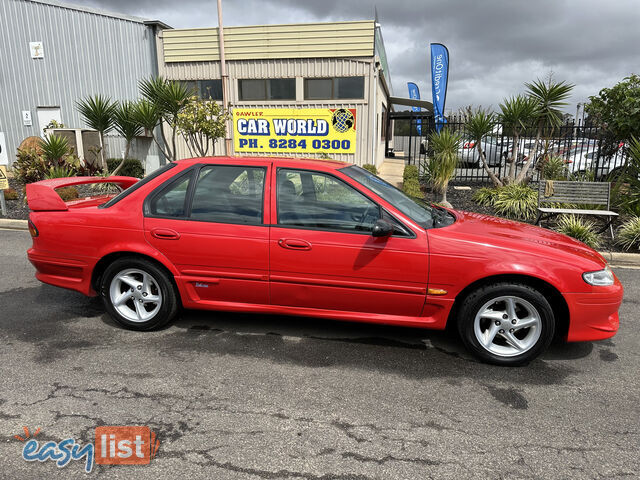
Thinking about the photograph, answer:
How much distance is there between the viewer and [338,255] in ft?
11.7

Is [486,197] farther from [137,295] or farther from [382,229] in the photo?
[137,295]

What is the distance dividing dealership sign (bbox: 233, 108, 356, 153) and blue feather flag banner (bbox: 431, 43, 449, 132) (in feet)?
31.4

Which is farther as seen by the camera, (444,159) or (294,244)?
(444,159)

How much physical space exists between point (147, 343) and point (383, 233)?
2.19m

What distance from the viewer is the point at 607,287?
3.45 metres

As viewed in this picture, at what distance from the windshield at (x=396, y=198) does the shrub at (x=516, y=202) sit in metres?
6.29

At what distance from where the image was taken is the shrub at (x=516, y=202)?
9.82 metres

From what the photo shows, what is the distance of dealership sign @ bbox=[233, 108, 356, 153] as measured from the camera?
15.6 m

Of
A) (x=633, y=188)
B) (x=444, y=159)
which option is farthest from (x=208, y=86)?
(x=633, y=188)

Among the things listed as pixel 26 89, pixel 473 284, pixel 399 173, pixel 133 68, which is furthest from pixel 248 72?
pixel 473 284

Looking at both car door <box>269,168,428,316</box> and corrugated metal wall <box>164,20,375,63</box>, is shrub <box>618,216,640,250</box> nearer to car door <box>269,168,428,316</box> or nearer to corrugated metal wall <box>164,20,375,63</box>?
car door <box>269,168,428,316</box>

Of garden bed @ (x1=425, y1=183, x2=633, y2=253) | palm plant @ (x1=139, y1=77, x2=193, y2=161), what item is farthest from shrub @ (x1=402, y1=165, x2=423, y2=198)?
palm plant @ (x1=139, y1=77, x2=193, y2=161)

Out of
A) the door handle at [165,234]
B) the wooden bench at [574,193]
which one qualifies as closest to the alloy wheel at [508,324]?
the door handle at [165,234]

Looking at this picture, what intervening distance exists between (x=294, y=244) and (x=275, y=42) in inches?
549
